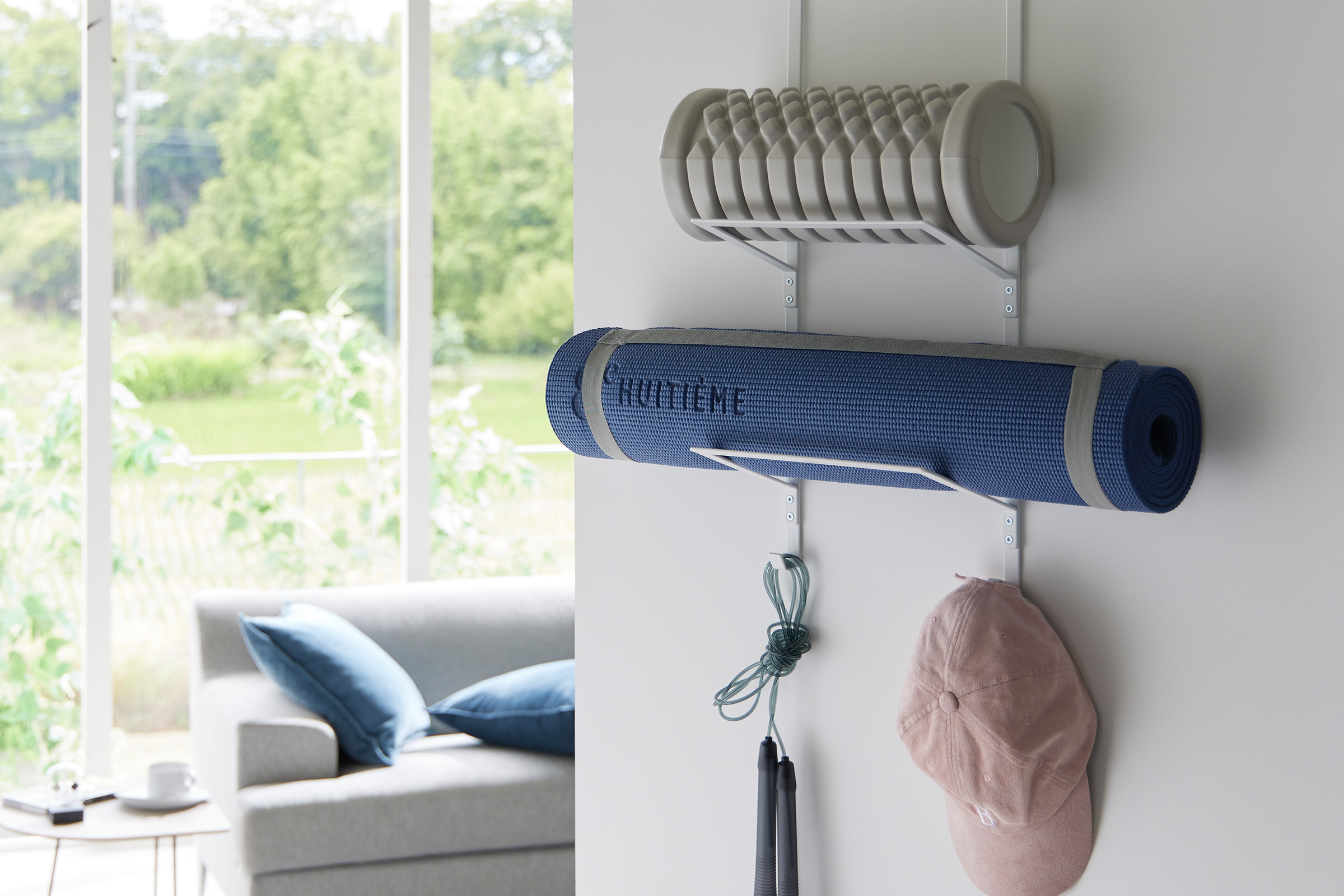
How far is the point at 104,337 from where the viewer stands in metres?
3.55

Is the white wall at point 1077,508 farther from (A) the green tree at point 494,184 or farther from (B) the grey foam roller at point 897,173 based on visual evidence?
(A) the green tree at point 494,184

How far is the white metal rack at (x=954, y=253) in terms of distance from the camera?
1.24 metres

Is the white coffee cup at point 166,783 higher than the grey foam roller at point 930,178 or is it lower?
lower

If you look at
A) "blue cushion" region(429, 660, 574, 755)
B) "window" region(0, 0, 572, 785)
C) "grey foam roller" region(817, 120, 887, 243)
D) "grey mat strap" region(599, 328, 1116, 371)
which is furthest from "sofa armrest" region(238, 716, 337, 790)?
"grey foam roller" region(817, 120, 887, 243)

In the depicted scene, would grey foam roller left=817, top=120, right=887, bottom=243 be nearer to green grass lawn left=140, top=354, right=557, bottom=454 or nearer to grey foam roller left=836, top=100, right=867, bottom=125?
grey foam roller left=836, top=100, right=867, bottom=125

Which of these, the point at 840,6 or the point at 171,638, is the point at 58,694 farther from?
the point at 840,6

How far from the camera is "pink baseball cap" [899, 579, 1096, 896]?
1245mm

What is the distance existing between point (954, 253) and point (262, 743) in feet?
6.59

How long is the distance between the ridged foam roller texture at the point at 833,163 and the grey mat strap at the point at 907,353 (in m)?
0.11

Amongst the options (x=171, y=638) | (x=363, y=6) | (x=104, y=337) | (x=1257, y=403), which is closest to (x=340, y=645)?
(x=171, y=638)

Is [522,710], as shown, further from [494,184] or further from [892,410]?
[892,410]

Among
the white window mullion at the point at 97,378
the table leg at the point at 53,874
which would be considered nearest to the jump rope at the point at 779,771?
the table leg at the point at 53,874

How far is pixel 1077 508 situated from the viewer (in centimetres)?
129

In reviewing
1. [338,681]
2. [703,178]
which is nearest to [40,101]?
[338,681]
